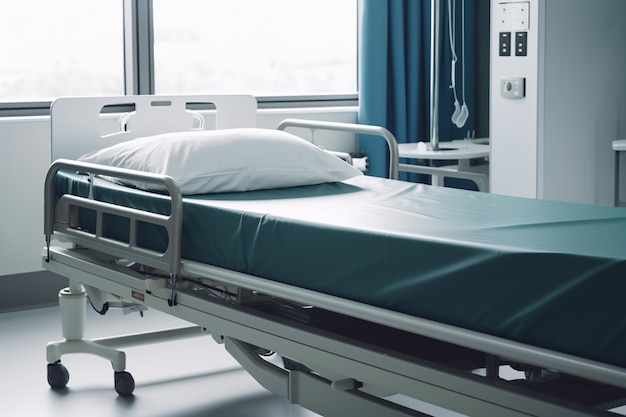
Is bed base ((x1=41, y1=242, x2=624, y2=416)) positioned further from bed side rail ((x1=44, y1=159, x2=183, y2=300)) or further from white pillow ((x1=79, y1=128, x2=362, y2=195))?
white pillow ((x1=79, y1=128, x2=362, y2=195))

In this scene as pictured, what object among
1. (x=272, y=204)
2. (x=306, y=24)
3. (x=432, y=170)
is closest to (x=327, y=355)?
(x=272, y=204)

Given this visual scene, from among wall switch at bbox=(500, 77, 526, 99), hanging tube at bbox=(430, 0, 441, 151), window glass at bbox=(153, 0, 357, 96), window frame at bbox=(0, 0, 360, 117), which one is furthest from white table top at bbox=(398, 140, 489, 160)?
window frame at bbox=(0, 0, 360, 117)

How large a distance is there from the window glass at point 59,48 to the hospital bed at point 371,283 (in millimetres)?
1577

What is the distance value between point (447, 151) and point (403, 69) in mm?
860

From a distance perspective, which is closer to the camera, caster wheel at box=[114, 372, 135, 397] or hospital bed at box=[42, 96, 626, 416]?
hospital bed at box=[42, 96, 626, 416]

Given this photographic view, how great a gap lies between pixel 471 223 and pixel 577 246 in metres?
0.43

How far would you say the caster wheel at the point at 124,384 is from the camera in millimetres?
3283

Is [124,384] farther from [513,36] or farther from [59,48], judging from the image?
[513,36]

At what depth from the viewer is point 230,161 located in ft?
9.73

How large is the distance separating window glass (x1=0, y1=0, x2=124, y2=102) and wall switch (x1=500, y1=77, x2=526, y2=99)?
6.49ft

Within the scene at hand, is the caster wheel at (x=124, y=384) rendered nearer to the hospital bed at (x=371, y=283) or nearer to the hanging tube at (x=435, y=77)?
the hospital bed at (x=371, y=283)

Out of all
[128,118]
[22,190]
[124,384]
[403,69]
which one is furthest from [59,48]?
[124,384]

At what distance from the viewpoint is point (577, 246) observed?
1.90 meters

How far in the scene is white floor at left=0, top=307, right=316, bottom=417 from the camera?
318 centimetres
